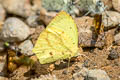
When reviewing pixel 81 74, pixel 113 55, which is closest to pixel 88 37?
pixel 113 55

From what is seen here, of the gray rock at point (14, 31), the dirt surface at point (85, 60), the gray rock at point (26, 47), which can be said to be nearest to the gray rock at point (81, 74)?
the dirt surface at point (85, 60)

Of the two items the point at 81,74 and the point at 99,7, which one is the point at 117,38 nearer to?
the point at 99,7

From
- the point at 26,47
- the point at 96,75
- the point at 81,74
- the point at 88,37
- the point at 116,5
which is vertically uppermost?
the point at 116,5

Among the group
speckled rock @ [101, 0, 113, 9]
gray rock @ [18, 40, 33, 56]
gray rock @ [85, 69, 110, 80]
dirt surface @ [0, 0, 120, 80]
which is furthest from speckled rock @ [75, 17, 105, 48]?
gray rock @ [18, 40, 33, 56]

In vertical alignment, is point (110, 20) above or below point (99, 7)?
below

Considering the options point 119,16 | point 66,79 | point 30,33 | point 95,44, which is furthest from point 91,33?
point 30,33

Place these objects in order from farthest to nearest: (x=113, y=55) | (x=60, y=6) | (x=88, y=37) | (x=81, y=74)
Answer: (x=60, y=6) → (x=88, y=37) → (x=113, y=55) → (x=81, y=74)

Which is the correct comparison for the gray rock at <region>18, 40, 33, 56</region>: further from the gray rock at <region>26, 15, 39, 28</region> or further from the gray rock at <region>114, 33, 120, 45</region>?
the gray rock at <region>114, 33, 120, 45</region>
